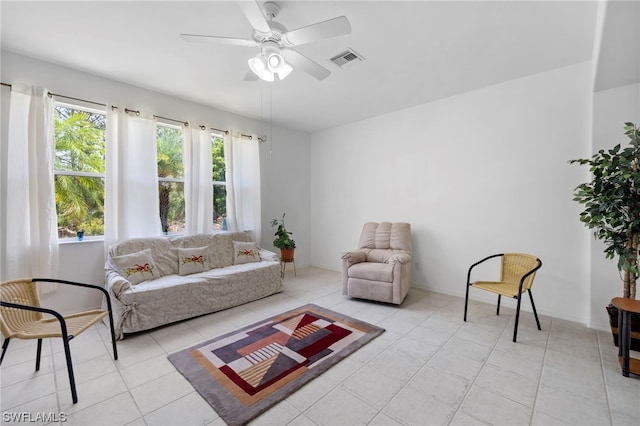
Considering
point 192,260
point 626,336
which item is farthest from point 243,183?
Result: point 626,336

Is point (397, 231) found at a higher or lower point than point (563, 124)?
lower

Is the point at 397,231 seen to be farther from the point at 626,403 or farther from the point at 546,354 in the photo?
the point at 626,403

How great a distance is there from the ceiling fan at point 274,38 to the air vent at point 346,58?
1.81 feet

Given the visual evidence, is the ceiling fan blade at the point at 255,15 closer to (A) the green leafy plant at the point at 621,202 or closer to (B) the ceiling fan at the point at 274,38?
(B) the ceiling fan at the point at 274,38

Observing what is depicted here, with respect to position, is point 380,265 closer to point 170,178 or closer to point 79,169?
point 170,178

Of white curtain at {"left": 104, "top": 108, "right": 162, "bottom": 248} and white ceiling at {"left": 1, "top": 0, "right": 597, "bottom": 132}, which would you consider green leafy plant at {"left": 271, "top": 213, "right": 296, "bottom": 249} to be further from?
white ceiling at {"left": 1, "top": 0, "right": 597, "bottom": 132}

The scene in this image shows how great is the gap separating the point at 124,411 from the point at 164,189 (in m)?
2.83

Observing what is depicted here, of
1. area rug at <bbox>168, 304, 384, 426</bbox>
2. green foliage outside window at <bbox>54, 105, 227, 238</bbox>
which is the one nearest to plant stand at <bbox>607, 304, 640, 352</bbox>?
area rug at <bbox>168, 304, 384, 426</bbox>

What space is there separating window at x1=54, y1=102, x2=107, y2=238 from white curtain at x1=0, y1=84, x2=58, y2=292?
250 millimetres

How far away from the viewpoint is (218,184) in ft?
14.3

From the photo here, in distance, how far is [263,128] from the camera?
488cm

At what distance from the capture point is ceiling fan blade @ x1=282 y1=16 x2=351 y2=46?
5.77ft

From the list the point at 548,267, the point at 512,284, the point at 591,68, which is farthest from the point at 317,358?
the point at 591,68

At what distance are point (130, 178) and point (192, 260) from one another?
1.27 m
